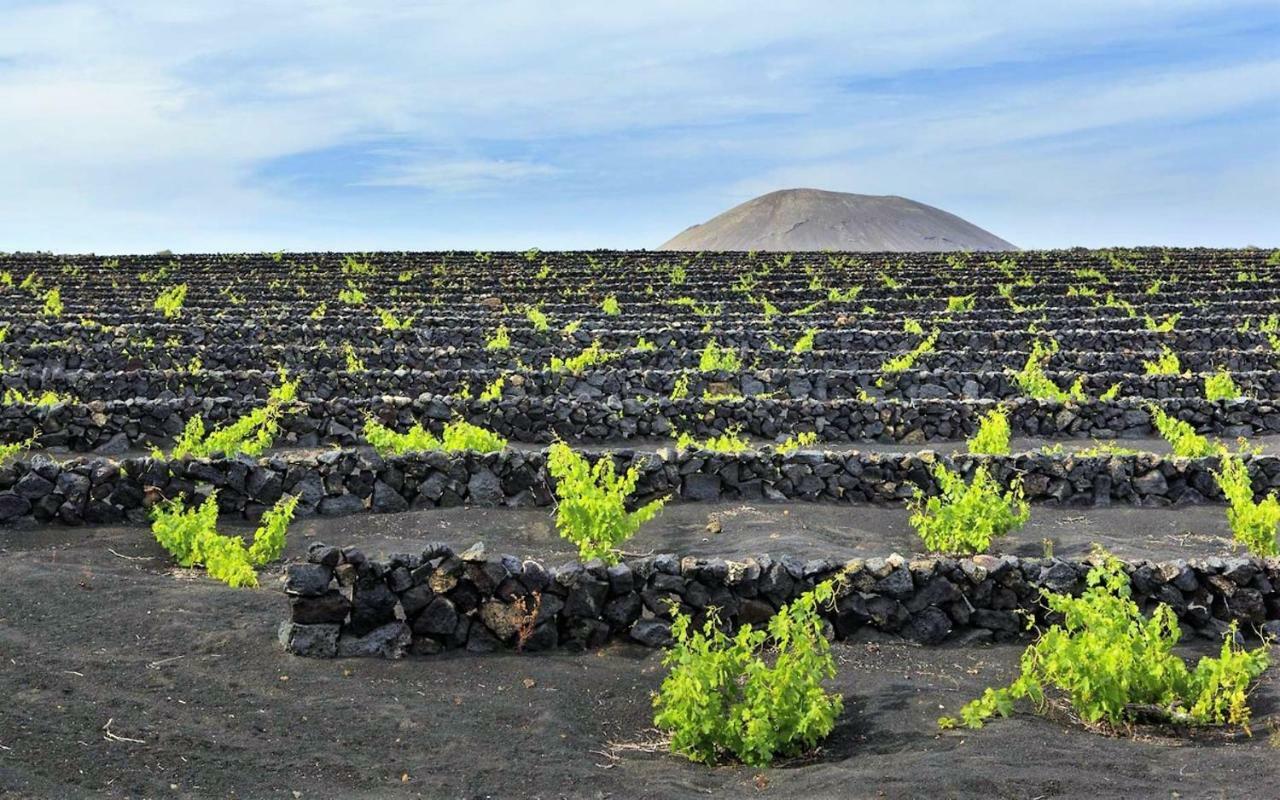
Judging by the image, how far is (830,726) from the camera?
25.8 feet

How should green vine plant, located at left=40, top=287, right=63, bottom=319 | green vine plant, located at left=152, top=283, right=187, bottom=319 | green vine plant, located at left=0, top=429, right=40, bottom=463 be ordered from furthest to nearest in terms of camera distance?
1. green vine plant, located at left=152, top=283, right=187, bottom=319
2. green vine plant, located at left=40, top=287, right=63, bottom=319
3. green vine plant, located at left=0, top=429, right=40, bottom=463

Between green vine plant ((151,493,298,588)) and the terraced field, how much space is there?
10.6 inches

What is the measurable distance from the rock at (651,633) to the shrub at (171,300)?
2778 cm

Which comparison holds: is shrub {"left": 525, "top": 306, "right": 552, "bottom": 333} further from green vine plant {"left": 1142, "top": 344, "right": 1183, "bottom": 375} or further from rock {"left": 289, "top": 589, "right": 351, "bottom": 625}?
rock {"left": 289, "top": 589, "right": 351, "bottom": 625}

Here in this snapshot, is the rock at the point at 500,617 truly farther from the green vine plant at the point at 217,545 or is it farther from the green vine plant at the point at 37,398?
the green vine plant at the point at 37,398

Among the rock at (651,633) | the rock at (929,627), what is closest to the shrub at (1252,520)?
the rock at (929,627)

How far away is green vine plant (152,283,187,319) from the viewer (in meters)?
34.9

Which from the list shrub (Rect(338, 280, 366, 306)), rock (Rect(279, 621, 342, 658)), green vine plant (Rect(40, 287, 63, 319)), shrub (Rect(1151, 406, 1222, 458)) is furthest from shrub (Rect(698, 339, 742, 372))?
green vine plant (Rect(40, 287, 63, 319))

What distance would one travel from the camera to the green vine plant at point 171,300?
115 ft

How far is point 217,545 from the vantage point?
11922mm

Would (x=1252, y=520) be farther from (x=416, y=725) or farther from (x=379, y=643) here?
(x=416, y=725)

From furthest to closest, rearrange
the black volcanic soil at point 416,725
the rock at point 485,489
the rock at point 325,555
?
the rock at point 485,489, the rock at point 325,555, the black volcanic soil at point 416,725

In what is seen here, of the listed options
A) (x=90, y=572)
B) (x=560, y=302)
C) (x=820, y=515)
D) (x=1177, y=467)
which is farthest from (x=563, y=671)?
(x=560, y=302)

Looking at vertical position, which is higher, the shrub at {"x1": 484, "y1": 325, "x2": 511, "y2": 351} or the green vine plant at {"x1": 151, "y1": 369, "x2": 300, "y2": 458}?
the shrub at {"x1": 484, "y1": 325, "x2": 511, "y2": 351}
